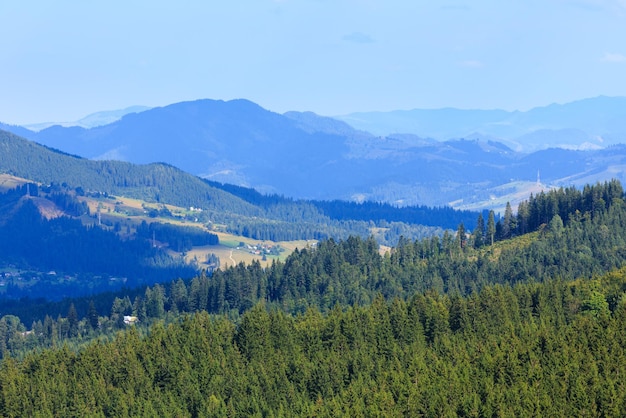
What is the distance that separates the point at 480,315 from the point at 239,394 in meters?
36.0

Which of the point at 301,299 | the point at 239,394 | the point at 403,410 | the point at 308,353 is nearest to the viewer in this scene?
the point at 403,410

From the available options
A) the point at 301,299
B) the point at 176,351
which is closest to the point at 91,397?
the point at 176,351

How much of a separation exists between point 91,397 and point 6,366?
1881 cm

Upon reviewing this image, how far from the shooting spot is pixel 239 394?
11388 cm

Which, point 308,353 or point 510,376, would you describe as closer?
point 510,376

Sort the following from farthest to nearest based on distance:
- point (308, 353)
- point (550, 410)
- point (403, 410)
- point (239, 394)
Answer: point (308, 353) → point (239, 394) → point (403, 410) → point (550, 410)

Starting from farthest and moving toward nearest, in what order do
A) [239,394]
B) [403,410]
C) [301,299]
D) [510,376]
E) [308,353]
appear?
[301,299], [308,353], [239,394], [510,376], [403,410]

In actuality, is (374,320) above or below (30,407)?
above

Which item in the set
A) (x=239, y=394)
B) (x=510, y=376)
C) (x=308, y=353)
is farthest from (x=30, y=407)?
(x=510, y=376)

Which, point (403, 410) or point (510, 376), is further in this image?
point (510, 376)

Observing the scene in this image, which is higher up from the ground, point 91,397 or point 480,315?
point 480,315

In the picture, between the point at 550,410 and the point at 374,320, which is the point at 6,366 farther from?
the point at 550,410

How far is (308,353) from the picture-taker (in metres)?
128

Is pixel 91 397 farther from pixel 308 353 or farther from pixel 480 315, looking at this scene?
pixel 480 315
